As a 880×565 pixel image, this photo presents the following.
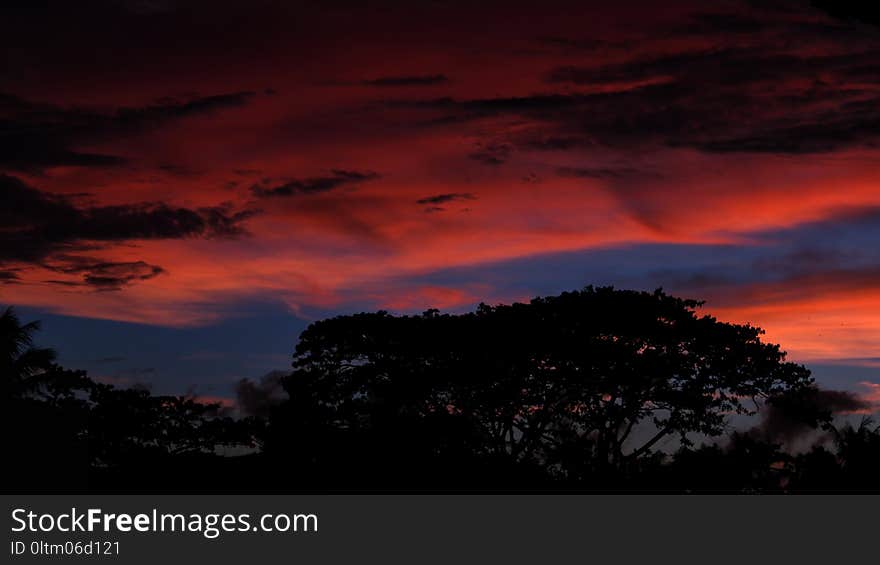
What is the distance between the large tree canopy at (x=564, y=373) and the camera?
2923 centimetres

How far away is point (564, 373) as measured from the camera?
29.4 m

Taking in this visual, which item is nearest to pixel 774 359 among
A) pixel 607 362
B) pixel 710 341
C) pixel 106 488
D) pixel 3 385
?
pixel 710 341

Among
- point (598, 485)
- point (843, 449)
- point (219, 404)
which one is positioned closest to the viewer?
point (843, 449)

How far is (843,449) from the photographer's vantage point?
24078mm

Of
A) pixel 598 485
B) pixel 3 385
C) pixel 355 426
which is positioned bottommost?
pixel 598 485

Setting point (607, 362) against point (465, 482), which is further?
point (607, 362)

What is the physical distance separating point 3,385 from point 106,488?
5280mm

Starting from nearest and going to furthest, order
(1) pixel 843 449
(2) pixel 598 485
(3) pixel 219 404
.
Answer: (1) pixel 843 449
(2) pixel 598 485
(3) pixel 219 404

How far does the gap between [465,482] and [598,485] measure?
3611mm

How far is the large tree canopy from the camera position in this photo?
29.2 m

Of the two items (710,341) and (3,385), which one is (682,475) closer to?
(710,341)

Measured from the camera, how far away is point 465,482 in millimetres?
25047

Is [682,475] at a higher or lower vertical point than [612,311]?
lower

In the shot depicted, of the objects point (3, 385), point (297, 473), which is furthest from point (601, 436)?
point (3, 385)
